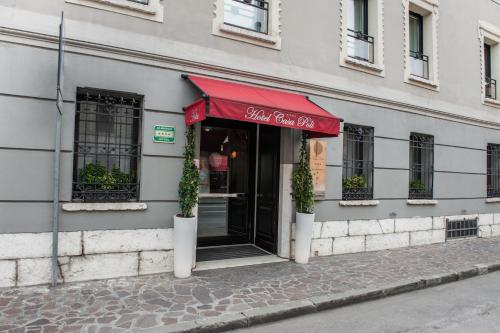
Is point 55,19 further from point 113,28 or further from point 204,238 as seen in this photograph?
point 204,238

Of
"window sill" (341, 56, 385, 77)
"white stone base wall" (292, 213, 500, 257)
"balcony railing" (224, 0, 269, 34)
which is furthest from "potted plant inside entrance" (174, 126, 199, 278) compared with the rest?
"window sill" (341, 56, 385, 77)

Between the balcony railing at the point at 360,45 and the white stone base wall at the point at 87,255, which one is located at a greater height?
the balcony railing at the point at 360,45

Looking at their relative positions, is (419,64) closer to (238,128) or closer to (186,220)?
(238,128)

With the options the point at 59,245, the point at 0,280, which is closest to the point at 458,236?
the point at 59,245

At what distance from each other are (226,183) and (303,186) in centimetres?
198

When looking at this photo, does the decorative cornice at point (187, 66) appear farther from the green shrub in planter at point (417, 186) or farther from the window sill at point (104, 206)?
the window sill at point (104, 206)

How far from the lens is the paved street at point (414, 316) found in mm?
4379

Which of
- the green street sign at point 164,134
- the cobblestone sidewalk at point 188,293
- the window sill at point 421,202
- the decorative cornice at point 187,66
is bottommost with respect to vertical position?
the cobblestone sidewalk at point 188,293

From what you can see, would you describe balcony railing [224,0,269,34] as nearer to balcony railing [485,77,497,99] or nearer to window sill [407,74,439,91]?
window sill [407,74,439,91]

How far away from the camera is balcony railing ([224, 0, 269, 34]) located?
282 inches

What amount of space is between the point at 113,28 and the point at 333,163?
4981 mm

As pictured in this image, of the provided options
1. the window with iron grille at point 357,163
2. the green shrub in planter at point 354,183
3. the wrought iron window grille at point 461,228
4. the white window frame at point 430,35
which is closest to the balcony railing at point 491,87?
the white window frame at point 430,35

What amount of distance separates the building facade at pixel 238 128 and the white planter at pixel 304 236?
1.00 ft

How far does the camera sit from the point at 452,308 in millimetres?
5160
